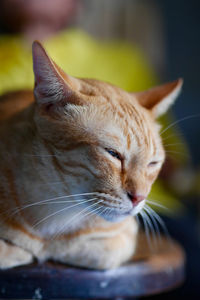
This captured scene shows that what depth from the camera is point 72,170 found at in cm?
71

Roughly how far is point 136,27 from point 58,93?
7.20 ft

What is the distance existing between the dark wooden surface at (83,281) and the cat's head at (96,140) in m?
0.13

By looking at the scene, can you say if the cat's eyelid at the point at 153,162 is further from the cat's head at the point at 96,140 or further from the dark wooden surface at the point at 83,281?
the dark wooden surface at the point at 83,281

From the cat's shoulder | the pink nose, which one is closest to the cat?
the pink nose

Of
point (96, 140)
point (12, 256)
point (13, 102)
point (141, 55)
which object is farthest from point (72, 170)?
point (141, 55)

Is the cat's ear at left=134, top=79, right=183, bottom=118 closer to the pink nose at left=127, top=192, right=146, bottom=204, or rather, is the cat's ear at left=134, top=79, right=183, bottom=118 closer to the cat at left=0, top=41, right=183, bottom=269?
the cat at left=0, top=41, right=183, bottom=269

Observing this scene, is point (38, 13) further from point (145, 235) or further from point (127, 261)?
point (127, 261)

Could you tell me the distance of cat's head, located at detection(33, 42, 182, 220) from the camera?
0.68 m

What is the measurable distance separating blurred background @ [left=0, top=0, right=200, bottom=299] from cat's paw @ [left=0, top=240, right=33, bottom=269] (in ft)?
1.30

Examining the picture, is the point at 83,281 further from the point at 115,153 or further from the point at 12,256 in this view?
the point at 115,153

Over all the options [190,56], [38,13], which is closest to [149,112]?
[38,13]

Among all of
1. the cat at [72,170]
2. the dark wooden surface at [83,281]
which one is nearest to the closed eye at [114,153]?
the cat at [72,170]

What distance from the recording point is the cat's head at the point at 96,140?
26.9 inches

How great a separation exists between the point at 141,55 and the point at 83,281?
5.88 ft
